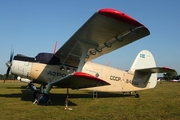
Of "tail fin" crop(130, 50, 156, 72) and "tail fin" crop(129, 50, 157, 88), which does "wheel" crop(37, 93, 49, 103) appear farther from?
"tail fin" crop(130, 50, 156, 72)

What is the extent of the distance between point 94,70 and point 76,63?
1360 millimetres

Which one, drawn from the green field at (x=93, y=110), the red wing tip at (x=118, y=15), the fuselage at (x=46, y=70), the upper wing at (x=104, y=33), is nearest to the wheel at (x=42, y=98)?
the green field at (x=93, y=110)

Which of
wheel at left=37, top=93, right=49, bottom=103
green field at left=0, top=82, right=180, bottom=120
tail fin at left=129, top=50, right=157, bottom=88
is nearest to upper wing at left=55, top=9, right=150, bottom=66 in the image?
wheel at left=37, top=93, right=49, bottom=103

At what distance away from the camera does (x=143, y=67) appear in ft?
40.5

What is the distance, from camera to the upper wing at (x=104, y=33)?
5.00m

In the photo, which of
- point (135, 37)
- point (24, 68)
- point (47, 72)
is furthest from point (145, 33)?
point (24, 68)

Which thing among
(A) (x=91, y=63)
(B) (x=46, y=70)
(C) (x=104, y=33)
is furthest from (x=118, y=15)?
(A) (x=91, y=63)

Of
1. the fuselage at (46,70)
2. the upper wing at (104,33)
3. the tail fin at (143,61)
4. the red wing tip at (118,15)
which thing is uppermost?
the red wing tip at (118,15)

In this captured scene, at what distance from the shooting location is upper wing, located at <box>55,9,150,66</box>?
16.4 ft

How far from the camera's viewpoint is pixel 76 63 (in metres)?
9.61

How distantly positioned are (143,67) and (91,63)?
13.5 feet

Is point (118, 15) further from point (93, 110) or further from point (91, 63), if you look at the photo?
point (91, 63)

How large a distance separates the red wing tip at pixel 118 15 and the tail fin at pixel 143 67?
730 cm

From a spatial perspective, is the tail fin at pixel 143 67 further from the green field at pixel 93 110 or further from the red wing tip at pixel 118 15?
the red wing tip at pixel 118 15
